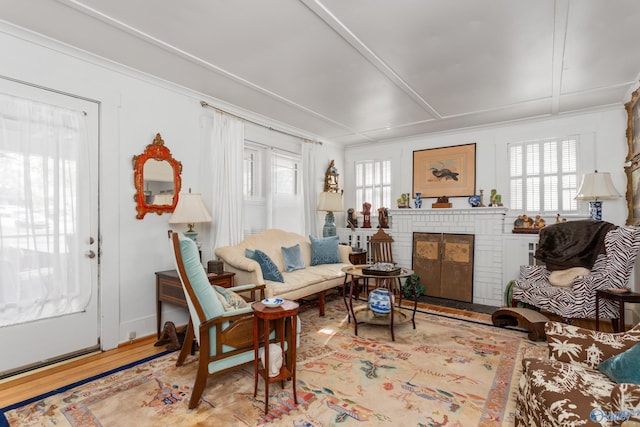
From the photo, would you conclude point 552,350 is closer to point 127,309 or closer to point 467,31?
point 467,31

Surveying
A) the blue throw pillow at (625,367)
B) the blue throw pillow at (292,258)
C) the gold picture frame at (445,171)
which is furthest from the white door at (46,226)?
the gold picture frame at (445,171)

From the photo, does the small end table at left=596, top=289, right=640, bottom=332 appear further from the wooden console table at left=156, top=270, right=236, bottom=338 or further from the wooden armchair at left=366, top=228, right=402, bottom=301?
the wooden console table at left=156, top=270, right=236, bottom=338

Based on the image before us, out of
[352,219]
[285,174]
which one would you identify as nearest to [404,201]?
[352,219]

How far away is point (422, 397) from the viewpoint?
230cm

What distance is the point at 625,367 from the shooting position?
1568 mm

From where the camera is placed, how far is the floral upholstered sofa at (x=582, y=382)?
127 centimetres

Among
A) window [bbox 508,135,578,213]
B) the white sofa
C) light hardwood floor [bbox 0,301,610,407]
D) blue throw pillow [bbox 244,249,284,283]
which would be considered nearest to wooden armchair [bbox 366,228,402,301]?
the white sofa

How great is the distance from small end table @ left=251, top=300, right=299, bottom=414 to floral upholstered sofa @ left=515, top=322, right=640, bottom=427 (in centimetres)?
141

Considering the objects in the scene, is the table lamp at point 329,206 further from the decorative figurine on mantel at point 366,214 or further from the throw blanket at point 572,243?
the throw blanket at point 572,243

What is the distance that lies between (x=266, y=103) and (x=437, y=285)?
149 inches

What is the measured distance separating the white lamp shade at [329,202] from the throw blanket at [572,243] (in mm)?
2906

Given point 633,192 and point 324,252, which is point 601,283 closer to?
point 633,192

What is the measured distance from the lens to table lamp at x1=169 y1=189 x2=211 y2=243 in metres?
3.25

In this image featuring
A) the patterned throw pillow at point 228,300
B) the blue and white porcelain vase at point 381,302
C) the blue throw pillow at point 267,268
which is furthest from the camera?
the blue throw pillow at point 267,268
